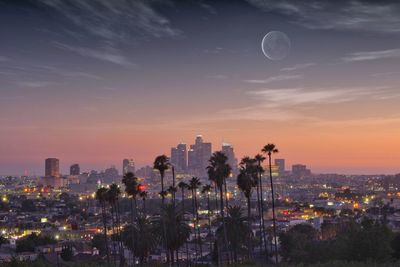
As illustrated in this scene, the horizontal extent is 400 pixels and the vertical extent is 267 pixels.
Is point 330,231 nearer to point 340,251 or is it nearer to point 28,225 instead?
point 340,251

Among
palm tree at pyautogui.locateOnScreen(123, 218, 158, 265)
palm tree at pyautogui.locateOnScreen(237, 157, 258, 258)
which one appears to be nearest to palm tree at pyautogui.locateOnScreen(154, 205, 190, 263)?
palm tree at pyautogui.locateOnScreen(123, 218, 158, 265)

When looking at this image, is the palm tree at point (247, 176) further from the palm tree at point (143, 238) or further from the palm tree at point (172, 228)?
the palm tree at point (143, 238)

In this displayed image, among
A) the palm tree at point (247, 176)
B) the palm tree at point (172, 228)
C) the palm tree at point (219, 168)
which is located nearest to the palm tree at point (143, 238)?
the palm tree at point (172, 228)

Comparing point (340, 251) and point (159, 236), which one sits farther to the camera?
point (159, 236)

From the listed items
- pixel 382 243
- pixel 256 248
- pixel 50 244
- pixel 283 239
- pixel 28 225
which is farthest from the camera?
pixel 28 225

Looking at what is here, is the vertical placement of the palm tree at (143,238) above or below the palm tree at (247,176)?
below

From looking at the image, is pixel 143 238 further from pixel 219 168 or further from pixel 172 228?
pixel 219 168

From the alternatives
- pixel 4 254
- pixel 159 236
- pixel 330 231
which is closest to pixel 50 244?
pixel 4 254

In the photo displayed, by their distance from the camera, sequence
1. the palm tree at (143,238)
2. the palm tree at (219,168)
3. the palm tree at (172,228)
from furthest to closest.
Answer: the palm tree at (143,238) → the palm tree at (219,168) → the palm tree at (172,228)

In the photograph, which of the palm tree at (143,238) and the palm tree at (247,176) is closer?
the palm tree at (247,176)

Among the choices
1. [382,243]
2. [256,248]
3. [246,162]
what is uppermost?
[246,162]

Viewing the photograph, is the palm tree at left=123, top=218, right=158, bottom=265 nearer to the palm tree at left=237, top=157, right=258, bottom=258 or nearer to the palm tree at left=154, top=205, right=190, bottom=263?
the palm tree at left=154, top=205, right=190, bottom=263
